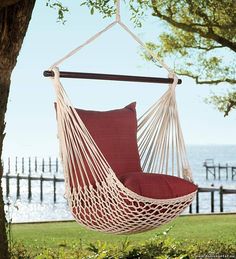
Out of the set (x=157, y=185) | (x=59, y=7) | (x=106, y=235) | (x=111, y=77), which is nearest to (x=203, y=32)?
(x=106, y=235)

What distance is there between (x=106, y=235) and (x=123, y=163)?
14.4 feet

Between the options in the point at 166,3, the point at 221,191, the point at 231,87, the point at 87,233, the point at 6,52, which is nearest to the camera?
the point at 6,52

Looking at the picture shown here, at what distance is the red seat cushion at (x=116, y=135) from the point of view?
12.2 feet

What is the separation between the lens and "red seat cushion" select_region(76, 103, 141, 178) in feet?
12.2

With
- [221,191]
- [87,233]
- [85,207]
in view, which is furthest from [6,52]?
[221,191]

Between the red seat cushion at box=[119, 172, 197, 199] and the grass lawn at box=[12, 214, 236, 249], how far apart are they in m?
3.20

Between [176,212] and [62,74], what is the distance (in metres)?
0.87

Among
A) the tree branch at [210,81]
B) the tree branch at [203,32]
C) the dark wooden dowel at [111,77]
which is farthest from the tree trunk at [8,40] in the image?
the tree branch at [210,81]

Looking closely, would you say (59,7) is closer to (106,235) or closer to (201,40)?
(106,235)

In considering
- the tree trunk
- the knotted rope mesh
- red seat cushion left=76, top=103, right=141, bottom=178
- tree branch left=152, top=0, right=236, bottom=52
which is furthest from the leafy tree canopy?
the tree trunk

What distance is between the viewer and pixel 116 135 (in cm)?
379

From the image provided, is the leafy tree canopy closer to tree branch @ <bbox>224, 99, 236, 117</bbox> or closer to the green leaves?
tree branch @ <bbox>224, 99, 236, 117</bbox>

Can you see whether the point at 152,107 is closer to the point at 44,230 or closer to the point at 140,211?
the point at 140,211

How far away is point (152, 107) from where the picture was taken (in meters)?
3.72
